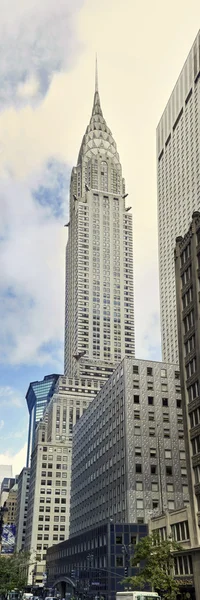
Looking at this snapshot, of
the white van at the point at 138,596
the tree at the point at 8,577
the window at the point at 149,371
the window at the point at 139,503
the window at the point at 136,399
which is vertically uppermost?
the window at the point at 149,371

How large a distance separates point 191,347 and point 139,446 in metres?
35.0

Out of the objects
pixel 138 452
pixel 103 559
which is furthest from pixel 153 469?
pixel 103 559

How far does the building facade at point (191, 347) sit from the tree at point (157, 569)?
4958 millimetres

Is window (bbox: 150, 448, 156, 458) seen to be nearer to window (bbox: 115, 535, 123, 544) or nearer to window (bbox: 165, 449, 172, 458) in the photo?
window (bbox: 165, 449, 172, 458)

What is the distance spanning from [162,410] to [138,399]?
5279mm

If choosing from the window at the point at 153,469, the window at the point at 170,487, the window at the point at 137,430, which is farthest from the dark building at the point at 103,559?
the window at the point at 137,430

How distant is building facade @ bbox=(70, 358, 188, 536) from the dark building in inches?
143

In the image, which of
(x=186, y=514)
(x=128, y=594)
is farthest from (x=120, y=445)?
(x=128, y=594)

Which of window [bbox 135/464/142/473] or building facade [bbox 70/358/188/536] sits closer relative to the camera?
building facade [bbox 70/358/188/536]

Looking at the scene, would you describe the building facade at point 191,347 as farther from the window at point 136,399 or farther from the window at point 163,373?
the window at point 163,373

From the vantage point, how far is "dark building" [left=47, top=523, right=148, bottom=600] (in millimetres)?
94875

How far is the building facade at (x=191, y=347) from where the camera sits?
7369cm

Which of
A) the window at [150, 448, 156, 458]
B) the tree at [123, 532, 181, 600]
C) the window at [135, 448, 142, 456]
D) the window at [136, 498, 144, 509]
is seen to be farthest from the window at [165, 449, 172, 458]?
the tree at [123, 532, 181, 600]

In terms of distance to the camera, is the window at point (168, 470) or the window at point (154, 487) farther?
the window at point (168, 470)
